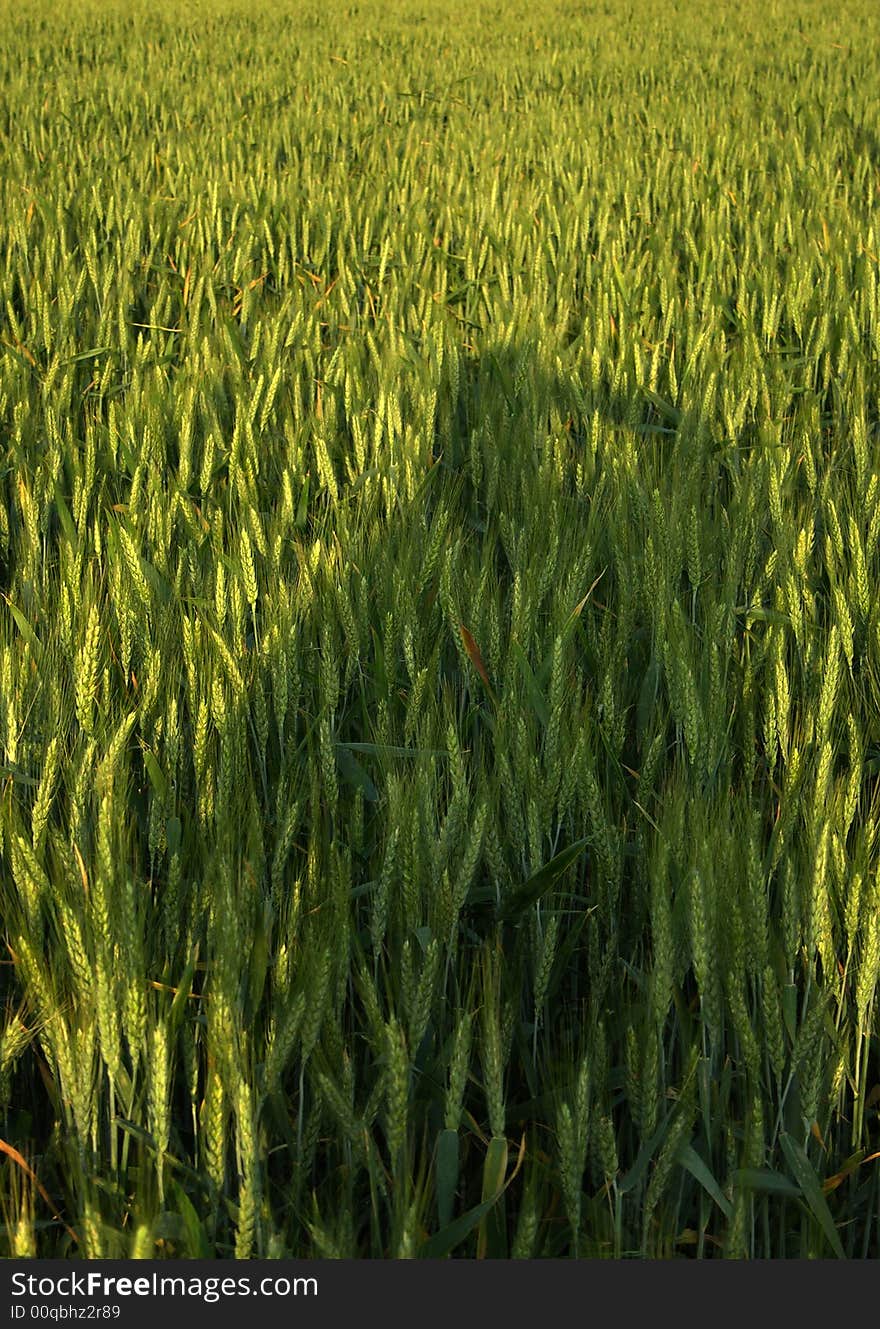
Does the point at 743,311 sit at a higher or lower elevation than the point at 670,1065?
higher

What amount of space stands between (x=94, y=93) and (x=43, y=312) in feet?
14.6

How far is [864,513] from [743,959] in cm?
98

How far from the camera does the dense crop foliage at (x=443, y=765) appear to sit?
85 centimetres

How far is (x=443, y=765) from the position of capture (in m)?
1.29

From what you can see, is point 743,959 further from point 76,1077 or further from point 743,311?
point 743,311

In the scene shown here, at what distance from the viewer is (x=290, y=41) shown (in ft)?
26.1

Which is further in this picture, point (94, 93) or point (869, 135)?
point (94, 93)

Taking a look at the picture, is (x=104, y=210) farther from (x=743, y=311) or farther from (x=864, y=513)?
(x=864, y=513)

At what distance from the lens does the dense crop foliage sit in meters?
0.85

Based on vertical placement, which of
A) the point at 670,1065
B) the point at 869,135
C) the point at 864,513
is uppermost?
the point at 869,135

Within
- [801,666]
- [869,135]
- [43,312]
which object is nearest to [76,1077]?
[801,666]

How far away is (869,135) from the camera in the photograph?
512 centimetres

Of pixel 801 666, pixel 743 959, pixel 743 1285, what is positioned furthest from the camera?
pixel 801 666

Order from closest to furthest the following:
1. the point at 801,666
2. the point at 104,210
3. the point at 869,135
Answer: the point at 801,666 < the point at 104,210 < the point at 869,135
